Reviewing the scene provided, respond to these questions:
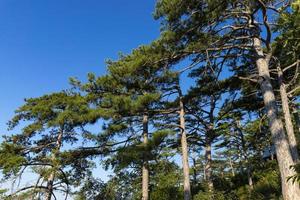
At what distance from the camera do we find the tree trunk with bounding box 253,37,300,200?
781 centimetres

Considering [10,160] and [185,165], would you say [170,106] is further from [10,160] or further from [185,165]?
[10,160]

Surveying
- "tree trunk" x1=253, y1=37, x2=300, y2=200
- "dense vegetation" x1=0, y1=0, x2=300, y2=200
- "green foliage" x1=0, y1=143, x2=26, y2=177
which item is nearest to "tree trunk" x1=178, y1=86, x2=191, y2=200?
"dense vegetation" x1=0, y1=0, x2=300, y2=200

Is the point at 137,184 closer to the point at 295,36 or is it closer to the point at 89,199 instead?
the point at 89,199

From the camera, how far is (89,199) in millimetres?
16328

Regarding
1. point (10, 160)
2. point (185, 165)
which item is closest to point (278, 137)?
point (185, 165)

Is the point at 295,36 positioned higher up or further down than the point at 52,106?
further down

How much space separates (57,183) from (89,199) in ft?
6.88

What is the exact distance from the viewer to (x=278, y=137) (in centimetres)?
846

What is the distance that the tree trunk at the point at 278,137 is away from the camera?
307 inches

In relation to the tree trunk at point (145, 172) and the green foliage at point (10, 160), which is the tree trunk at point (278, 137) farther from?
the green foliage at point (10, 160)

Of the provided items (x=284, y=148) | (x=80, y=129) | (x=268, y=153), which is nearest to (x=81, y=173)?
(x=80, y=129)

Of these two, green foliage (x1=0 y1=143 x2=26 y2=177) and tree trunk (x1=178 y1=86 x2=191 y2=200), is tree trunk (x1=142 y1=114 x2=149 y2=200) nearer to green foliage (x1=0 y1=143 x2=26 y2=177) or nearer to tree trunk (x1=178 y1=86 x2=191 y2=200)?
tree trunk (x1=178 y1=86 x2=191 y2=200)

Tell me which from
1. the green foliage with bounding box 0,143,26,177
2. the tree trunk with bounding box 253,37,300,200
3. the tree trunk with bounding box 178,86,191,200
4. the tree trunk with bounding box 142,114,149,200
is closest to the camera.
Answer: the tree trunk with bounding box 253,37,300,200

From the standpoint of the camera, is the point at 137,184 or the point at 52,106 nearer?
the point at 52,106
